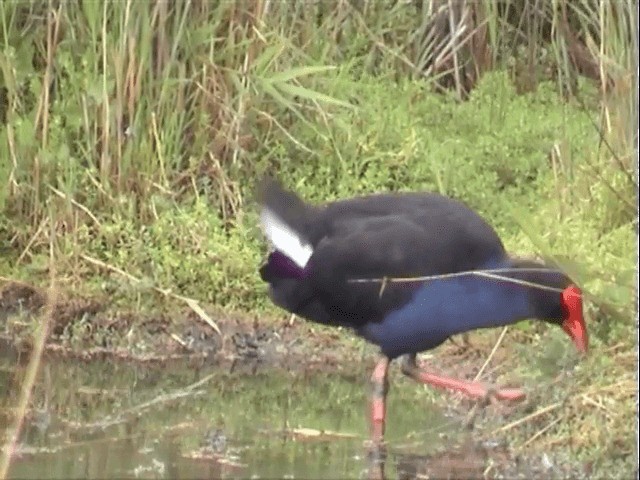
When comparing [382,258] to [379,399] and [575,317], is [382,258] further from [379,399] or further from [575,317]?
[575,317]

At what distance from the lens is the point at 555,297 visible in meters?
5.33

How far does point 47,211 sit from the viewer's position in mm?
6727

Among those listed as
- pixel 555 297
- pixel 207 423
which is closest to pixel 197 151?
pixel 207 423

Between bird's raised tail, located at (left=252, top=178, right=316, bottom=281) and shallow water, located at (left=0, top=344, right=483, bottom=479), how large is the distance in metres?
0.50

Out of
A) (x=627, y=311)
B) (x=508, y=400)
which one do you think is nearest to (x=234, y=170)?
(x=508, y=400)

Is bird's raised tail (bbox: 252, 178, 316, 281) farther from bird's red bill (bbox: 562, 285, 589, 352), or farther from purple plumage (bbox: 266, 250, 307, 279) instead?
bird's red bill (bbox: 562, 285, 589, 352)

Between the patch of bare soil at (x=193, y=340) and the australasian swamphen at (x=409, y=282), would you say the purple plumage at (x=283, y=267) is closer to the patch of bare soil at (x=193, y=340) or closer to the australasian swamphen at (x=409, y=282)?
the australasian swamphen at (x=409, y=282)

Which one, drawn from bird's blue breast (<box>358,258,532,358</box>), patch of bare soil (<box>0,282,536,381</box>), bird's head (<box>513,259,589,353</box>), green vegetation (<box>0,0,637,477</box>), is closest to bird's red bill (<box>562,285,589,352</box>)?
bird's head (<box>513,259,589,353</box>)

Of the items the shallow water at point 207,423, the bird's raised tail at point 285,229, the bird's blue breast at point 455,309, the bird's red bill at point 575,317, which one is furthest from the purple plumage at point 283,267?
the bird's red bill at point 575,317

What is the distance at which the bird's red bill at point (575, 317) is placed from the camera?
525 cm

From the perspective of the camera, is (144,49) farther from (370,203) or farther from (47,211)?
(370,203)

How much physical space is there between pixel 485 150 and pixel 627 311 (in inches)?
114

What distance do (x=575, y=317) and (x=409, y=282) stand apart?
532 millimetres

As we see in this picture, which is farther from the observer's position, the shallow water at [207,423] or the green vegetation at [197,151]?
the green vegetation at [197,151]
